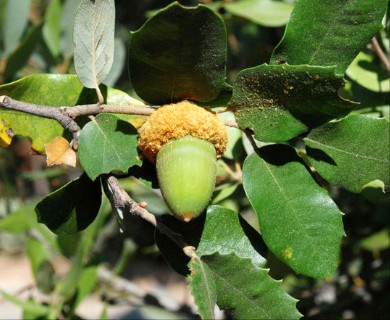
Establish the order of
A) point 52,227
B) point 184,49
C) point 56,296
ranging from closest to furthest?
point 184,49, point 52,227, point 56,296

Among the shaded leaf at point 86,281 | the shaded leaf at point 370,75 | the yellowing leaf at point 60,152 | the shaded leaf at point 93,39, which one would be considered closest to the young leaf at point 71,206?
the yellowing leaf at point 60,152

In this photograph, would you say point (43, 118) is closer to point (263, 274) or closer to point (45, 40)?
point (263, 274)

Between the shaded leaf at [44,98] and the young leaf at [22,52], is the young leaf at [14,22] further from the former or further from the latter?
the shaded leaf at [44,98]

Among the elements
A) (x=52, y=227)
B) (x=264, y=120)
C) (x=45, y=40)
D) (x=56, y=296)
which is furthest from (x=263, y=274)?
(x=45, y=40)

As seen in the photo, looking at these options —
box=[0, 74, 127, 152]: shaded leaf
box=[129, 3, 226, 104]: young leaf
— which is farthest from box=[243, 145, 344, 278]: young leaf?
box=[0, 74, 127, 152]: shaded leaf

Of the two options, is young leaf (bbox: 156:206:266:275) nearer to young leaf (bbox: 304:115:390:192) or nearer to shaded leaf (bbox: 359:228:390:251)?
young leaf (bbox: 304:115:390:192)

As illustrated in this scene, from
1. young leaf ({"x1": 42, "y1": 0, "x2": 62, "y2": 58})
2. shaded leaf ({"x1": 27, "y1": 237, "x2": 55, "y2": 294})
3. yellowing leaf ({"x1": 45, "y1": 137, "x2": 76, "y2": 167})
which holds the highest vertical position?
yellowing leaf ({"x1": 45, "y1": 137, "x2": 76, "y2": 167})
